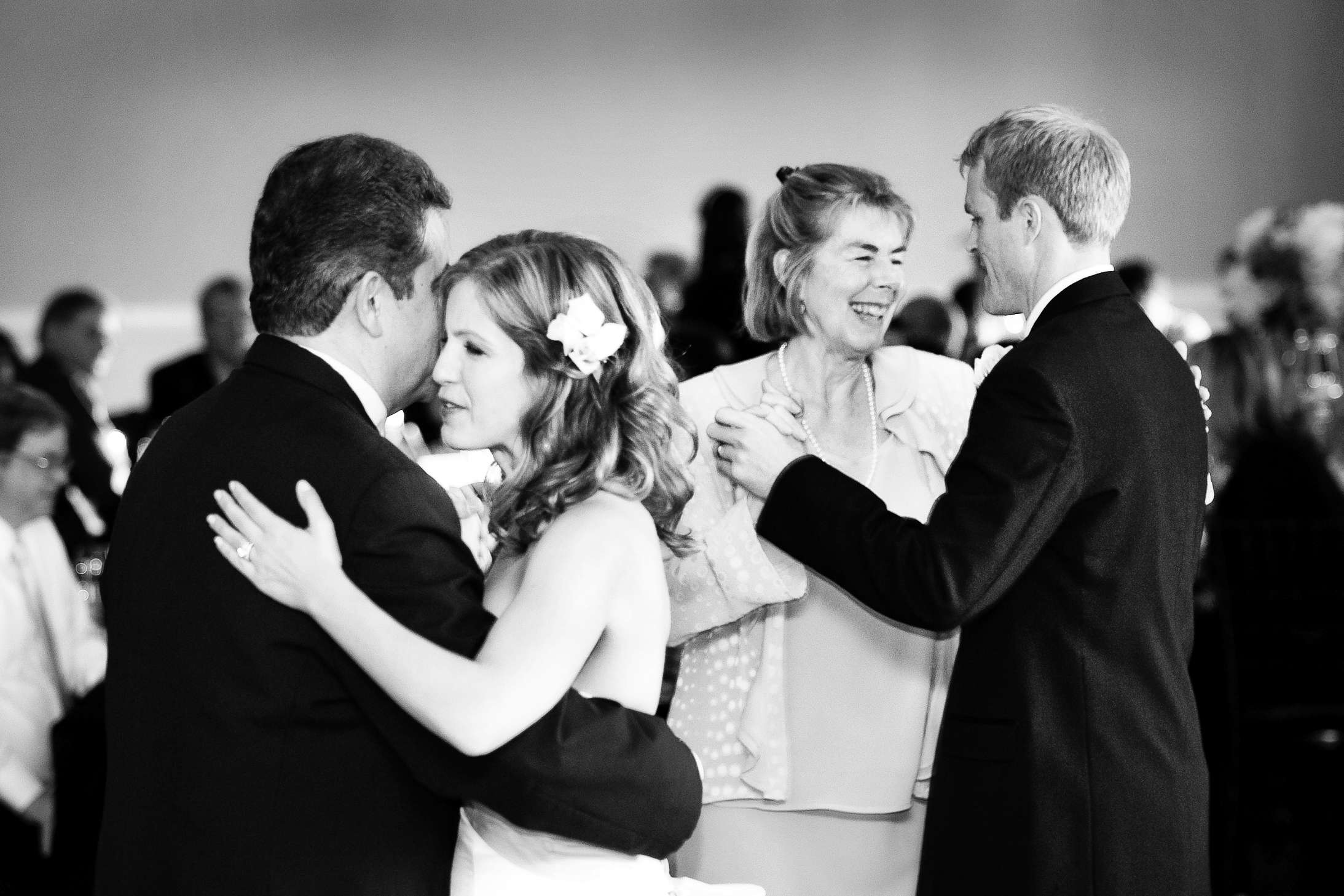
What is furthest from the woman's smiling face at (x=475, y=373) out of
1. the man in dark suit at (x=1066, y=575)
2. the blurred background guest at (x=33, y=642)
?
the blurred background guest at (x=33, y=642)

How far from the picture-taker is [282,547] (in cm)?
170

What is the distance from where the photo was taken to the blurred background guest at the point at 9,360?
6105 millimetres

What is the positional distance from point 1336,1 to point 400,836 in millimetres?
9835

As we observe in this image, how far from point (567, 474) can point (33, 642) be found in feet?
7.44

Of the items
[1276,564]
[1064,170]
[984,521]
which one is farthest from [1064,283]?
[1276,564]

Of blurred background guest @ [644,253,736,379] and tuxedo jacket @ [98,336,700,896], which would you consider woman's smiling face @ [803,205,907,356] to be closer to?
blurred background guest @ [644,253,736,379]

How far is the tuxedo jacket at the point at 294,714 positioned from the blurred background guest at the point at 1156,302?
3422 mm

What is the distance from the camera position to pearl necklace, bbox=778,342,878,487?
263cm

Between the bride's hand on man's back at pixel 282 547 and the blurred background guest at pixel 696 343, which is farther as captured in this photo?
the blurred background guest at pixel 696 343

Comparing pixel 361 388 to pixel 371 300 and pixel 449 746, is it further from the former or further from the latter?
pixel 449 746

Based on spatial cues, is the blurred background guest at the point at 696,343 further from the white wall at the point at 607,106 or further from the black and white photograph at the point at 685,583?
the white wall at the point at 607,106

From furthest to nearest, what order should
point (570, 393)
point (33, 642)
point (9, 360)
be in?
point (9, 360)
point (33, 642)
point (570, 393)

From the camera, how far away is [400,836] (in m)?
1.82

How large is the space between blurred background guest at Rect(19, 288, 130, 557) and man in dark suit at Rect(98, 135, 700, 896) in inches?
145
